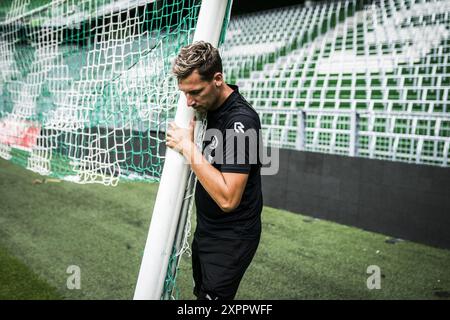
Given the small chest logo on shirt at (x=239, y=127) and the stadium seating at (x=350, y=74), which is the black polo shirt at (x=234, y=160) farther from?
the stadium seating at (x=350, y=74)

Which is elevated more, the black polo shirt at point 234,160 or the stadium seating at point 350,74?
the stadium seating at point 350,74

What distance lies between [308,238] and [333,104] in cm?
352

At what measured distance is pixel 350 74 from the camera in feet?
22.7

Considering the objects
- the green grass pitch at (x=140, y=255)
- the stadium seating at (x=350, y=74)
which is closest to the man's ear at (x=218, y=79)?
the green grass pitch at (x=140, y=255)

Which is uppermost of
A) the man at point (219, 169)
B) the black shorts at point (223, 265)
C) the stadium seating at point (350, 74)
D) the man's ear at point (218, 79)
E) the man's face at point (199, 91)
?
the stadium seating at point (350, 74)

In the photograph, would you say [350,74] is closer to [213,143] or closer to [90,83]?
[90,83]

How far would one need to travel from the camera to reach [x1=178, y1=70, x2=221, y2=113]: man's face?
4.19 feet

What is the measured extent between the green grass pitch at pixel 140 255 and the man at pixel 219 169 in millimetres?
1102

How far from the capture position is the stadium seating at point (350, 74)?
4.80 meters

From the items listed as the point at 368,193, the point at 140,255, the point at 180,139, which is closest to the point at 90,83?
the point at 140,255

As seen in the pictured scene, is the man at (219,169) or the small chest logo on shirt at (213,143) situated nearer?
the man at (219,169)

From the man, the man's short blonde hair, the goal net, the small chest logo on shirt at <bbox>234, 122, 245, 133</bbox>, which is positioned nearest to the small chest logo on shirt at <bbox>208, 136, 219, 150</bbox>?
the man

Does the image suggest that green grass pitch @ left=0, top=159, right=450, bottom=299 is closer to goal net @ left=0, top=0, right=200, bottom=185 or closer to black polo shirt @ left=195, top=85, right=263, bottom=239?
goal net @ left=0, top=0, right=200, bottom=185

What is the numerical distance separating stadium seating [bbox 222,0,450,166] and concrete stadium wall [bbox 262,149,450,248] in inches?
11.9
